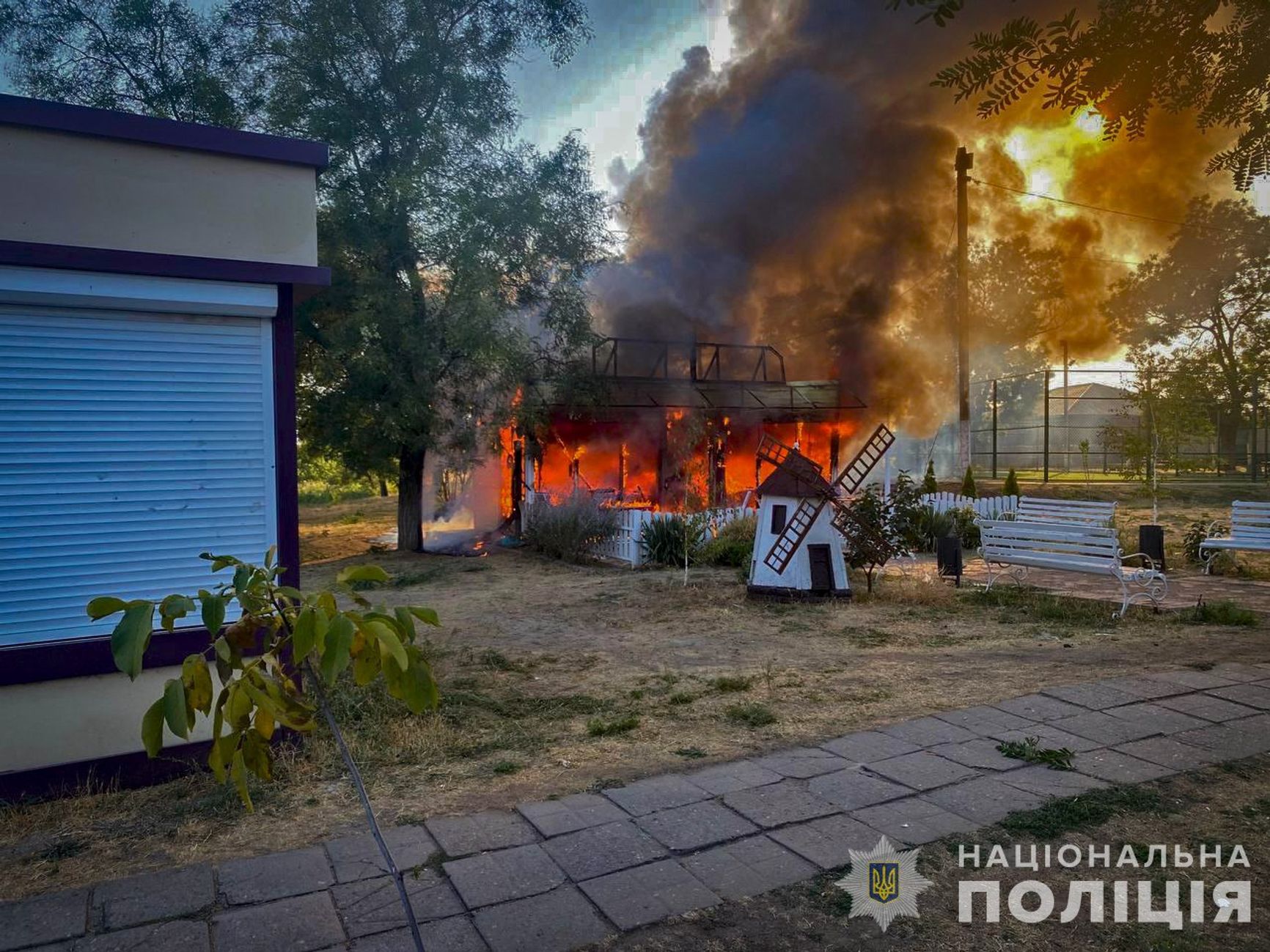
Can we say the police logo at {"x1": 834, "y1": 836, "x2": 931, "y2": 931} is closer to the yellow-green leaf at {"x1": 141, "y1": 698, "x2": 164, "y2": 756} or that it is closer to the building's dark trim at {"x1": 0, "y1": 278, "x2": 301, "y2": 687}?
the yellow-green leaf at {"x1": 141, "y1": 698, "x2": 164, "y2": 756}

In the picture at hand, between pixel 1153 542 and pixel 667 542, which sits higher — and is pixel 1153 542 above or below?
above

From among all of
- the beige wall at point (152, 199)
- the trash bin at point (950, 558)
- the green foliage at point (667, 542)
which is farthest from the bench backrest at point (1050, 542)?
the beige wall at point (152, 199)

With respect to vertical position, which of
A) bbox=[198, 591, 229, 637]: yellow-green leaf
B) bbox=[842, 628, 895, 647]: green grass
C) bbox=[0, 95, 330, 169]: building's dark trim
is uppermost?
bbox=[0, 95, 330, 169]: building's dark trim

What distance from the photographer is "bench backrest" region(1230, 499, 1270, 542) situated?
1051cm

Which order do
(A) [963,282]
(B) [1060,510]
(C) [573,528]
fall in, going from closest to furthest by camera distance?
(B) [1060,510] → (C) [573,528] → (A) [963,282]

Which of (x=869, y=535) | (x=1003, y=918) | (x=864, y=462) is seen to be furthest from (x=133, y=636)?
(x=864, y=462)

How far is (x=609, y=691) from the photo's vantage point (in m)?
6.01

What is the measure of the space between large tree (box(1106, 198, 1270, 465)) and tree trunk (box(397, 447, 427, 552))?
2175cm

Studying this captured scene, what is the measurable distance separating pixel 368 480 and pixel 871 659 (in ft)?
36.2

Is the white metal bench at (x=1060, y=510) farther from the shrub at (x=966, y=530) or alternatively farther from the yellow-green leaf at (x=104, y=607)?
the yellow-green leaf at (x=104, y=607)

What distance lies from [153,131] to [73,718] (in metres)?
3.23

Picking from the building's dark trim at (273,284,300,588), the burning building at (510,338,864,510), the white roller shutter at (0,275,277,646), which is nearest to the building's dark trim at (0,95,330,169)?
the building's dark trim at (273,284,300,588)

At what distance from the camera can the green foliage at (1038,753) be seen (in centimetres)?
418

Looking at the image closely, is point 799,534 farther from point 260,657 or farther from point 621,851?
point 260,657
